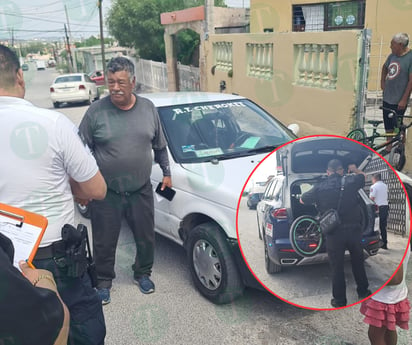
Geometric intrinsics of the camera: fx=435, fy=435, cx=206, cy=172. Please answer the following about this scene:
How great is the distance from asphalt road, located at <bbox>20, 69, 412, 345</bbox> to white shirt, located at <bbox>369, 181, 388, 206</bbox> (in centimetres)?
102

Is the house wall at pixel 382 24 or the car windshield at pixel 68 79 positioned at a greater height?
the house wall at pixel 382 24

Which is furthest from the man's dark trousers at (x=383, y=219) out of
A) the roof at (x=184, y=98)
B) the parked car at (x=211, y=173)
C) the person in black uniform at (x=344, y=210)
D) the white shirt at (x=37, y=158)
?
the roof at (x=184, y=98)

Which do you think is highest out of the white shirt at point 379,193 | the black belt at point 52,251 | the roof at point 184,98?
the roof at point 184,98

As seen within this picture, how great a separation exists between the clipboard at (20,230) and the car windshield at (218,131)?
6.63ft

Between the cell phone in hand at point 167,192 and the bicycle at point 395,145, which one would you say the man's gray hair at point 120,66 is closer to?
the cell phone in hand at point 167,192

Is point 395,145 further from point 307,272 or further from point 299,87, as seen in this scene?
point 307,272

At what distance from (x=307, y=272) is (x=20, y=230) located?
1.64m

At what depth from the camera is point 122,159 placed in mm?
3254

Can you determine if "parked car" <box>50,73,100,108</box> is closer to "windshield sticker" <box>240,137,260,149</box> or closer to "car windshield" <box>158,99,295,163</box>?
"car windshield" <box>158,99,295,163</box>

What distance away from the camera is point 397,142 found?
555cm

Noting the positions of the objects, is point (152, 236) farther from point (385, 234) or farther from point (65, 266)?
point (385, 234)

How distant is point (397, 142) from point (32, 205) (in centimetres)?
477

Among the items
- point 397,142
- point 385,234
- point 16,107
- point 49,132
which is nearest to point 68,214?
point 49,132

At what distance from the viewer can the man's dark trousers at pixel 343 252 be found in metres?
2.40
